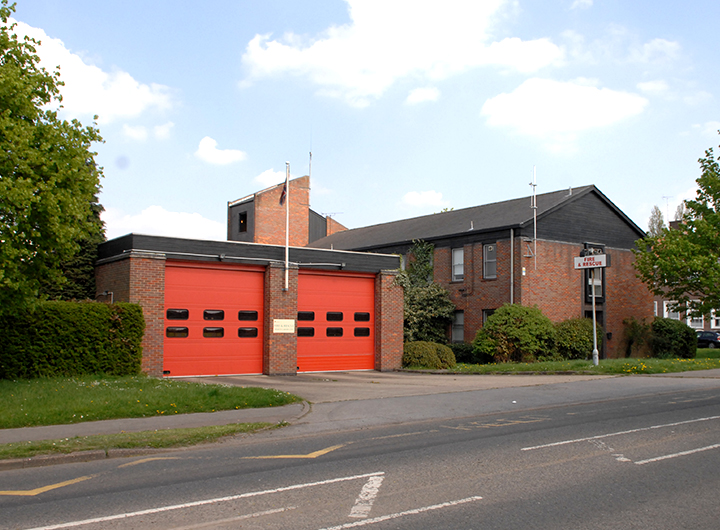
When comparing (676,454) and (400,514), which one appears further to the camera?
(676,454)

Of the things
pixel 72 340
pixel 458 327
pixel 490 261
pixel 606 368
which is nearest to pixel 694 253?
pixel 490 261

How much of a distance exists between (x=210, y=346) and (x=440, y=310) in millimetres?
13772

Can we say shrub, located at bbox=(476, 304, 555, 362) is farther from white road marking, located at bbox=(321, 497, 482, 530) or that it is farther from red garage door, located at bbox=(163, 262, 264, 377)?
white road marking, located at bbox=(321, 497, 482, 530)

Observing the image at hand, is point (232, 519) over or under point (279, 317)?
under

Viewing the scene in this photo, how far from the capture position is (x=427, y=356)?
84.7 feet

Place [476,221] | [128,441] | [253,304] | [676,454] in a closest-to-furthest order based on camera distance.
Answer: [676,454]
[128,441]
[253,304]
[476,221]

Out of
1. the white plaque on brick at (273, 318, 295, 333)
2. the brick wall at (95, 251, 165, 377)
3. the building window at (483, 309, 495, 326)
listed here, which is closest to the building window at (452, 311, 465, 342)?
the building window at (483, 309, 495, 326)

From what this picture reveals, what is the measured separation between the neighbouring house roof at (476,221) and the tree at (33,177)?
20342 millimetres

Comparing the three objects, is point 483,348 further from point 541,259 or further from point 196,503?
point 196,503

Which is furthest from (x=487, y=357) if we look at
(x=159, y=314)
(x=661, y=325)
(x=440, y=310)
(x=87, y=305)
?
(x=87, y=305)

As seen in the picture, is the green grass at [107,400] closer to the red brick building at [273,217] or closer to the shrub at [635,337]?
the shrub at [635,337]

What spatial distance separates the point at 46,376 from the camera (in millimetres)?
17641

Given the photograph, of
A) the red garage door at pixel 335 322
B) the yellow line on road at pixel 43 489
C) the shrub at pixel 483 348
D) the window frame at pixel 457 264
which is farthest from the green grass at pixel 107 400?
the window frame at pixel 457 264

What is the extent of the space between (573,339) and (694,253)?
8.03 m
